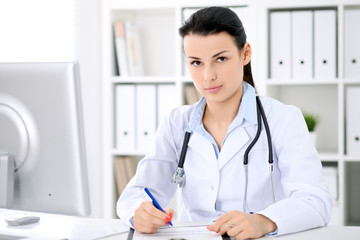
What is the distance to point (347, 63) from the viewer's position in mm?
2742

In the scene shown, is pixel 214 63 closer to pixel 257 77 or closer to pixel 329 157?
pixel 257 77

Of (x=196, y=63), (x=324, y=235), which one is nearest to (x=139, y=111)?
(x=196, y=63)

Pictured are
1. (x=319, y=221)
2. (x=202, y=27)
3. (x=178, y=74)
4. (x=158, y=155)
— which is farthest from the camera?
(x=178, y=74)

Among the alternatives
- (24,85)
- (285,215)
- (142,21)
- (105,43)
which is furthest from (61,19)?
(285,215)

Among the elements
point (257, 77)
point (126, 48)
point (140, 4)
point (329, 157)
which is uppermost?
point (140, 4)

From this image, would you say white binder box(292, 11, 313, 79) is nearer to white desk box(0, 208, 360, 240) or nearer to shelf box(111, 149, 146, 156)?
shelf box(111, 149, 146, 156)

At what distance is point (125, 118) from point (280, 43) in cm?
103

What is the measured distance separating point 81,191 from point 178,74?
1.80 metres

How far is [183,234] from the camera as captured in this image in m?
1.25

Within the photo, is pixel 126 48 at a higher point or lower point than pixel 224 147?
higher

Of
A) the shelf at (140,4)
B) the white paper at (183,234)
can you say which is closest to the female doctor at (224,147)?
the white paper at (183,234)

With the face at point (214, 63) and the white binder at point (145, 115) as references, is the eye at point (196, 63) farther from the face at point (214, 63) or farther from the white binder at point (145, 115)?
the white binder at point (145, 115)

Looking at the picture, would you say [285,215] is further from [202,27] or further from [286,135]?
[202,27]

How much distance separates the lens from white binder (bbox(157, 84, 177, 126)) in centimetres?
295
